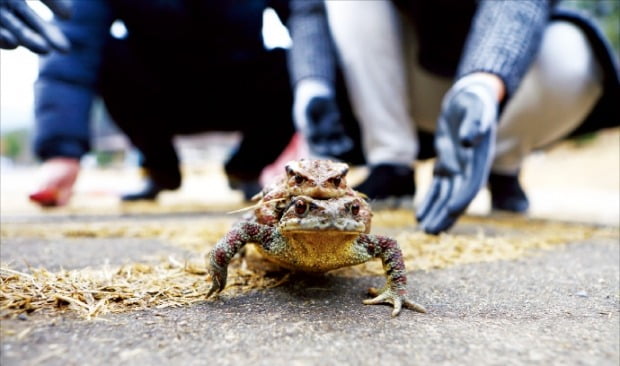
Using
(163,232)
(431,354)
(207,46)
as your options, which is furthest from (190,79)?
(431,354)

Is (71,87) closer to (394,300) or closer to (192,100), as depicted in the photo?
(192,100)

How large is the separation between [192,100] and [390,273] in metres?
2.72

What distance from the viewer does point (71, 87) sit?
288 centimetres

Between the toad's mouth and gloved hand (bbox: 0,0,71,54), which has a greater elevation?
gloved hand (bbox: 0,0,71,54)

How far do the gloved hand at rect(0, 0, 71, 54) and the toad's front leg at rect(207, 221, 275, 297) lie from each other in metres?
1.15

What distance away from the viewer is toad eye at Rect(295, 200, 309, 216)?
0.93 metres

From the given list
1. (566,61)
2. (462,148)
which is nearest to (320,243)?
(462,148)

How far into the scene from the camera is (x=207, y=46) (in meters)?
3.21

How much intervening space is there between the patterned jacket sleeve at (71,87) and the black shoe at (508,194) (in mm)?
2660

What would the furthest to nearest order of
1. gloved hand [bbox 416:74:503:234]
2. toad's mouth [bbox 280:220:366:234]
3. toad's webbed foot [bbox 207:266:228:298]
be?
gloved hand [bbox 416:74:503:234]
toad's webbed foot [bbox 207:266:228:298]
toad's mouth [bbox 280:220:366:234]

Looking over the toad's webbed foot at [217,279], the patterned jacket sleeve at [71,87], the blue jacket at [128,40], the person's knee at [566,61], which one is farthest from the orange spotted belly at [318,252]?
the patterned jacket sleeve at [71,87]

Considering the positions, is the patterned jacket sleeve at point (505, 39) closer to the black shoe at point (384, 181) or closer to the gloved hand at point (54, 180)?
the black shoe at point (384, 181)

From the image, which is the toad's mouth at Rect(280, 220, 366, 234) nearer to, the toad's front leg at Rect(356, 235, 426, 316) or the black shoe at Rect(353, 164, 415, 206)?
the toad's front leg at Rect(356, 235, 426, 316)

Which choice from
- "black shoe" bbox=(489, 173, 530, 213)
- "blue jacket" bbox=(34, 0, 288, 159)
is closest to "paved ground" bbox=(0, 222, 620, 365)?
"black shoe" bbox=(489, 173, 530, 213)
